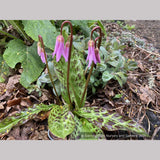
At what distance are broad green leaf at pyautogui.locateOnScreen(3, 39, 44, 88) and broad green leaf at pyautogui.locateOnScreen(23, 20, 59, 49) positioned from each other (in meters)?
0.31

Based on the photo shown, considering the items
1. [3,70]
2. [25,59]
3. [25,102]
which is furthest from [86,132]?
[3,70]

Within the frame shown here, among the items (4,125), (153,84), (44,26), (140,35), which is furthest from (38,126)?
(140,35)

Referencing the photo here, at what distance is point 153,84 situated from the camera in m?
1.85

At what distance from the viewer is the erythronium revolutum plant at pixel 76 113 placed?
47.0 inches

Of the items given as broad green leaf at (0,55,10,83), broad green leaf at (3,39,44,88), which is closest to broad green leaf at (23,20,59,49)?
broad green leaf at (3,39,44,88)

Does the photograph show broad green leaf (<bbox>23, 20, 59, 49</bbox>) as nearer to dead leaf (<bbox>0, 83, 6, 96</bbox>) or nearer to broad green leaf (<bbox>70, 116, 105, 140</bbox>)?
dead leaf (<bbox>0, 83, 6, 96</bbox>)

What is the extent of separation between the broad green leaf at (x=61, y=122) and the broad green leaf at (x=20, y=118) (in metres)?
0.15

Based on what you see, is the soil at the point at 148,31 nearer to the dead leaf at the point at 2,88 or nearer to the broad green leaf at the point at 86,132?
the broad green leaf at the point at 86,132

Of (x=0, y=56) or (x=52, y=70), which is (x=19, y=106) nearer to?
(x=52, y=70)

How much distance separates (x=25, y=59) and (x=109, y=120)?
124 cm

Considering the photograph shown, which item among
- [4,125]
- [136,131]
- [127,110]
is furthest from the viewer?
[127,110]

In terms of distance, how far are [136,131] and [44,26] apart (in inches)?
57.2

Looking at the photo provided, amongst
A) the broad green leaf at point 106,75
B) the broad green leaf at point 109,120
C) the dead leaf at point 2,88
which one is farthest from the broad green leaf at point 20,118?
the broad green leaf at point 106,75

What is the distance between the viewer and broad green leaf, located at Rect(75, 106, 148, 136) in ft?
4.01
